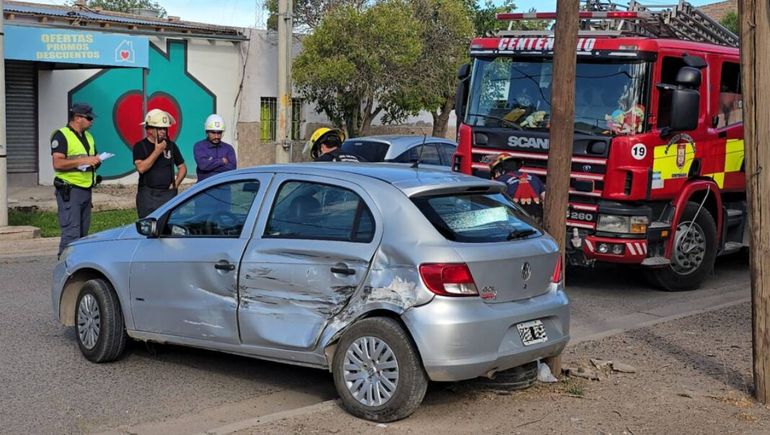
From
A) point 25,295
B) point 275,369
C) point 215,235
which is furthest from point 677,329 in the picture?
point 25,295

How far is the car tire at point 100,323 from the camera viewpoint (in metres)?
7.04

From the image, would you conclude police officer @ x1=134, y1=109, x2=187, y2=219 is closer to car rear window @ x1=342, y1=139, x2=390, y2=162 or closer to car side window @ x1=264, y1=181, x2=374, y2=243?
car side window @ x1=264, y1=181, x2=374, y2=243

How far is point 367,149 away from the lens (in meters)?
15.0

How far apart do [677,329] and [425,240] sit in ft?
12.5

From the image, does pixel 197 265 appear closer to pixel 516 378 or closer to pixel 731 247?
pixel 516 378

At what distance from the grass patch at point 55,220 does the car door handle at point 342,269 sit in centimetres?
934

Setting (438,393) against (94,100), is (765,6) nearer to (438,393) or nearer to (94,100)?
(438,393)

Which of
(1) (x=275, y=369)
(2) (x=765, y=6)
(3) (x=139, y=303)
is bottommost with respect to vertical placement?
(1) (x=275, y=369)

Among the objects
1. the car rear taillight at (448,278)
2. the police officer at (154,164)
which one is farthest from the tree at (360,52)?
the car rear taillight at (448,278)

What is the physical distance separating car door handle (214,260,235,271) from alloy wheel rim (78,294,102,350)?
1258 mm

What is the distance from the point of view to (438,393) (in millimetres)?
6375

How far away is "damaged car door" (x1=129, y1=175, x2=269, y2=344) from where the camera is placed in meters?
6.42

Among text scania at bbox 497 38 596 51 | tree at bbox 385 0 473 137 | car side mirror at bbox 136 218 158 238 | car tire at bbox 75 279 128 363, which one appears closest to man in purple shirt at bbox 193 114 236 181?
text scania at bbox 497 38 596 51

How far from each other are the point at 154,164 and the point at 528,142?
409 centimetres
